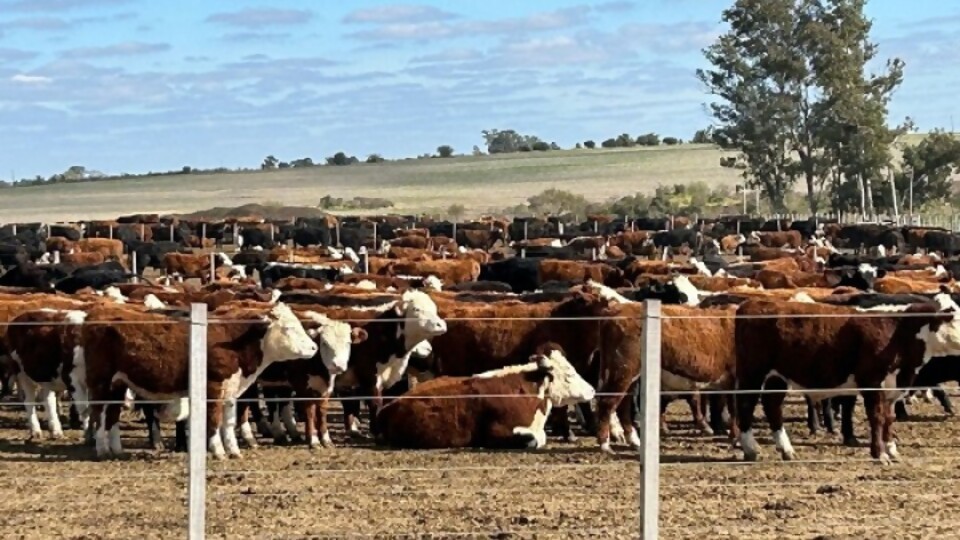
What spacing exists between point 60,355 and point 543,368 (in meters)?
4.33

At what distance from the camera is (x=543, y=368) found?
13.5 m

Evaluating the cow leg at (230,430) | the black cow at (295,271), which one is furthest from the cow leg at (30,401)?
the black cow at (295,271)

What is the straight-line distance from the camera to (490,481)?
1107 centimetres

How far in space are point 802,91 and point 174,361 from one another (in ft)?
195

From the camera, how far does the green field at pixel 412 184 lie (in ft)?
343

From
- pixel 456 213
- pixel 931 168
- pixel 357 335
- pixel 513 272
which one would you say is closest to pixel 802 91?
pixel 931 168

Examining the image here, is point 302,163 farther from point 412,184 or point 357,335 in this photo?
point 357,335

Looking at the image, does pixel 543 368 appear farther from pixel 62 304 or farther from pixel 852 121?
pixel 852 121

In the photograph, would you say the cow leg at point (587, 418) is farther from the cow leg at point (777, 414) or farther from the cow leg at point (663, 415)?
the cow leg at point (777, 414)

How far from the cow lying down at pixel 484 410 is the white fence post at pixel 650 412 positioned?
228 inches

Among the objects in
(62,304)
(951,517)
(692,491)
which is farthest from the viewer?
(62,304)

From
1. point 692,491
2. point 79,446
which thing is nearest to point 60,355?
point 79,446

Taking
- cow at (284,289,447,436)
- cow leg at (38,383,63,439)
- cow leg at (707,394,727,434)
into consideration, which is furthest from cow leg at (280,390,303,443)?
cow leg at (707,394,727,434)

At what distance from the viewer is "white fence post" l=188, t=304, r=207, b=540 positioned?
6633 millimetres
